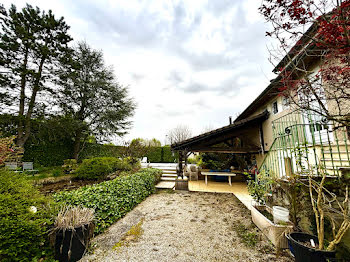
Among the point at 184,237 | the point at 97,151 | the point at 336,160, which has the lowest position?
the point at 184,237

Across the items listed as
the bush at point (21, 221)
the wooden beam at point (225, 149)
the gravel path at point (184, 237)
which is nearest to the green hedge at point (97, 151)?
the wooden beam at point (225, 149)

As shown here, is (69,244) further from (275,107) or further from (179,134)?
(179,134)

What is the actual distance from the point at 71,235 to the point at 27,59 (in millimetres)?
13692

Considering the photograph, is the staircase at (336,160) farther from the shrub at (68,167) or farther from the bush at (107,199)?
the shrub at (68,167)

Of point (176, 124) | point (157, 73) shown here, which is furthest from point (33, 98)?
point (176, 124)

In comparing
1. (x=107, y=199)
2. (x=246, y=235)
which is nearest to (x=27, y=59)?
(x=107, y=199)

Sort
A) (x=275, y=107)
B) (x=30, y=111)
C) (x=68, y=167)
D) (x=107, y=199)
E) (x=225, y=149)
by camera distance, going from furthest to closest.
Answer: (x=30, y=111) < (x=68, y=167) < (x=225, y=149) < (x=275, y=107) < (x=107, y=199)

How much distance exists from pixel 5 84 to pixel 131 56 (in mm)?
8898

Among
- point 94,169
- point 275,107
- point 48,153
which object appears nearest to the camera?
point 275,107

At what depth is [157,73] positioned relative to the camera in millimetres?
9953

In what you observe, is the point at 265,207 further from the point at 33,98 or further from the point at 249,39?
the point at 33,98

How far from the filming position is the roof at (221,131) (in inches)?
295

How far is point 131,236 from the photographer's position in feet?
10.2

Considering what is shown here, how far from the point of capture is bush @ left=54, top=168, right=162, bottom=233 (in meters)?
3.27
